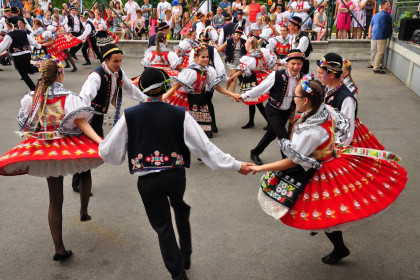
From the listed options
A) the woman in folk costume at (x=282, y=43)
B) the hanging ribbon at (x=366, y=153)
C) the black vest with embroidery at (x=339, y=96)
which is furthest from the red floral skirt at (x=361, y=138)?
the woman in folk costume at (x=282, y=43)

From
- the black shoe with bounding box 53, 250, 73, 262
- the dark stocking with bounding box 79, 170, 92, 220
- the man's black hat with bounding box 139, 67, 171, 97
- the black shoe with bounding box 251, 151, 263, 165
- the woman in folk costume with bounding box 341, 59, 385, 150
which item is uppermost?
the man's black hat with bounding box 139, 67, 171, 97

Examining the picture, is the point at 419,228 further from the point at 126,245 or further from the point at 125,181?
the point at 125,181

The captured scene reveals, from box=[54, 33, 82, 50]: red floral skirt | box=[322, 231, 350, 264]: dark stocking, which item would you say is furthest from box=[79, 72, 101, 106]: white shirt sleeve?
box=[54, 33, 82, 50]: red floral skirt

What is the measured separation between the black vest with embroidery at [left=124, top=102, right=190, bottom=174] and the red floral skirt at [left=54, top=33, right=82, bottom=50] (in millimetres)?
9837

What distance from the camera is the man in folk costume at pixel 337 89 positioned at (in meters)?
4.05

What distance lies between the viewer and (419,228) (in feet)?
13.9

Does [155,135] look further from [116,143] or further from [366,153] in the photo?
[366,153]

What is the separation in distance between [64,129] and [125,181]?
1.87 metres

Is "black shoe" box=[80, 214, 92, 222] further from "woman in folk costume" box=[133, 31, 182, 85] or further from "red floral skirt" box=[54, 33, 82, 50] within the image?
"red floral skirt" box=[54, 33, 82, 50]

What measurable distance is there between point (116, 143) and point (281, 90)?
286 cm

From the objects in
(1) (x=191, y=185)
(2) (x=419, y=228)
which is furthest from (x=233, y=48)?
(2) (x=419, y=228)

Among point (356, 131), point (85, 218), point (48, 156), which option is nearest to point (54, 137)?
point (48, 156)

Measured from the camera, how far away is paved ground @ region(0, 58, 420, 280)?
360 cm

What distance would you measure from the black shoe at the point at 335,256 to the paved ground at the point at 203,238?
0.18ft
